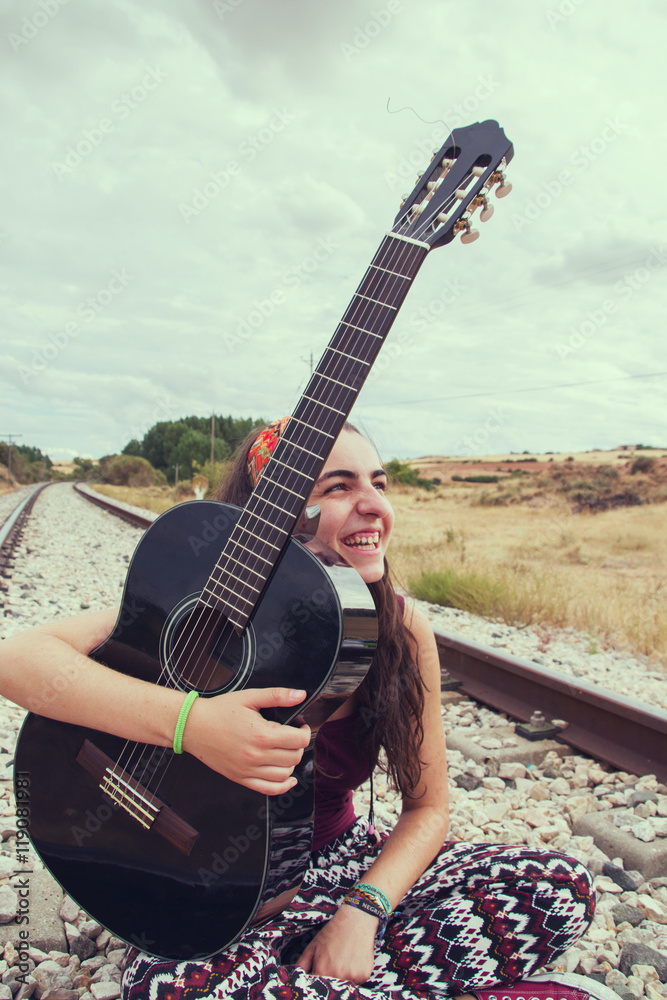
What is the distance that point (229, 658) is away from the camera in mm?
1507

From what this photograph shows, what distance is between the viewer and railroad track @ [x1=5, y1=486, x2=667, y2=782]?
11.6ft

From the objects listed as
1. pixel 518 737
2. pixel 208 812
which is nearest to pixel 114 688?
pixel 208 812

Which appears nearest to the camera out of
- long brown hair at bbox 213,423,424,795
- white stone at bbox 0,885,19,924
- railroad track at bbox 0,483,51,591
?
long brown hair at bbox 213,423,424,795

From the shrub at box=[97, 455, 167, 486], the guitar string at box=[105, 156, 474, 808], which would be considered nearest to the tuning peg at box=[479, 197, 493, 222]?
the guitar string at box=[105, 156, 474, 808]

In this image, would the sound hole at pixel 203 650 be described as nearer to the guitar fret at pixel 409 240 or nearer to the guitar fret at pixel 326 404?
the guitar fret at pixel 326 404

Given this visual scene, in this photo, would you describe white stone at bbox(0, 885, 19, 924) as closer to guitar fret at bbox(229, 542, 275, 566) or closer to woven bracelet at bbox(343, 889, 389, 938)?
woven bracelet at bbox(343, 889, 389, 938)

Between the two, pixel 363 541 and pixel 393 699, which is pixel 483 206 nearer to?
pixel 363 541

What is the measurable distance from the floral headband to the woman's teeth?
1.02ft

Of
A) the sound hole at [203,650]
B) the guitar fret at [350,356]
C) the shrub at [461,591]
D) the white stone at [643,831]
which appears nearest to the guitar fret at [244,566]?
the sound hole at [203,650]

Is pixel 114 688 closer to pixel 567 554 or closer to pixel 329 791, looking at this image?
pixel 329 791

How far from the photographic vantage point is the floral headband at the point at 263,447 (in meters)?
1.87

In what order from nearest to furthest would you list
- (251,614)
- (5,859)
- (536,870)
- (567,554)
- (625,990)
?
(251,614), (536,870), (625,990), (5,859), (567,554)

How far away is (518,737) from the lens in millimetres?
3877

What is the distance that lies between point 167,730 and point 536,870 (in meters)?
1.07
